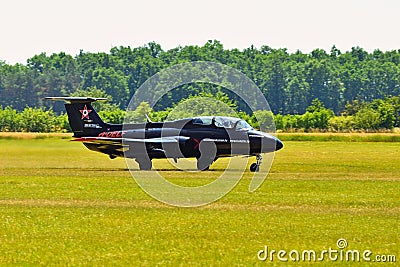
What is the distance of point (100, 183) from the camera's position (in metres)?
28.2

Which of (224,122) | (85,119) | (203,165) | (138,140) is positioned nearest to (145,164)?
(138,140)

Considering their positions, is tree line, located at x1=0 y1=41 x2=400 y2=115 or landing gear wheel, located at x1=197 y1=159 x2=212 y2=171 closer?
landing gear wheel, located at x1=197 y1=159 x2=212 y2=171

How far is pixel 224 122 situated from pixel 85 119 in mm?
5862

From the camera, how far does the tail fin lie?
3691cm

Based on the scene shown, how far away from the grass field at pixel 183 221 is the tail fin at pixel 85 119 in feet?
15.8

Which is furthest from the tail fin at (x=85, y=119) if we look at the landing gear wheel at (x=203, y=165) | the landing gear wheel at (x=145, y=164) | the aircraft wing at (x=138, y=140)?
the landing gear wheel at (x=203, y=165)

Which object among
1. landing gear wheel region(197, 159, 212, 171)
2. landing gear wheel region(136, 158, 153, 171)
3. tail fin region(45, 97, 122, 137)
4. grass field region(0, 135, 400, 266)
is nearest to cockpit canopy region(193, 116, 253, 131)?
landing gear wheel region(197, 159, 212, 171)

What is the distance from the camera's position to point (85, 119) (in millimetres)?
37188

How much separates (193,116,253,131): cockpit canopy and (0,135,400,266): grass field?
8.51ft

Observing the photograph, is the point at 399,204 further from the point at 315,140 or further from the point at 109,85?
the point at 109,85

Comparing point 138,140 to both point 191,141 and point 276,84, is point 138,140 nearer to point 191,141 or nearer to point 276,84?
point 191,141

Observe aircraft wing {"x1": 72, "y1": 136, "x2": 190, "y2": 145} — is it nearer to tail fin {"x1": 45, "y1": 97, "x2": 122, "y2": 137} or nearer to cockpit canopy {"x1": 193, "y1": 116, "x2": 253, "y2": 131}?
cockpit canopy {"x1": 193, "y1": 116, "x2": 253, "y2": 131}

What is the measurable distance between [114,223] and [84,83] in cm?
17424

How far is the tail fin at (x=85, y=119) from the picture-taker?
36.9 meters
